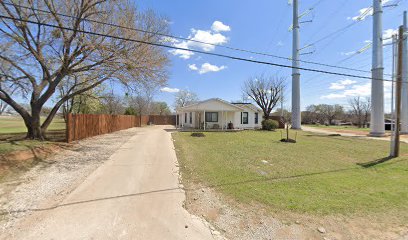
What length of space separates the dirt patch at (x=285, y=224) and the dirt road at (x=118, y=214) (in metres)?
0.40

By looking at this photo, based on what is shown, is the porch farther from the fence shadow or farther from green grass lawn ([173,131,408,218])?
the fence shadow

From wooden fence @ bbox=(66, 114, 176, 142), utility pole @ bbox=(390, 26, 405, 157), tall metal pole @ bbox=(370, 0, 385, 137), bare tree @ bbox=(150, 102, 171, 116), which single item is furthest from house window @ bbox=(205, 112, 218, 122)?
bare tree @ bbox=(150, 102, 171, 116)

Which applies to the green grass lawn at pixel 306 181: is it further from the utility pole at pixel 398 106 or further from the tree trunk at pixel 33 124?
the tree trunk at pixel 33 124

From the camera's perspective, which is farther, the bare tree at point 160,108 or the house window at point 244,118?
the bare tree at point 160,108

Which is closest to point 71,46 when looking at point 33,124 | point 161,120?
point 33,124

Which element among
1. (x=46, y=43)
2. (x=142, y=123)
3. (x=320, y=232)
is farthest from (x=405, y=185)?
(x=142, y=123)

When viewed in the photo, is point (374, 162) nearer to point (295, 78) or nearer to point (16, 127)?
point (295, 78)

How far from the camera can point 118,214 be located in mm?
4316

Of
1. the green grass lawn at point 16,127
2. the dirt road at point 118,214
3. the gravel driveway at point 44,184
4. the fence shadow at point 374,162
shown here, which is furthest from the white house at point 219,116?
the dirt road at point 118,214

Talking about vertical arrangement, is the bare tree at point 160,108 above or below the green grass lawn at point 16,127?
above

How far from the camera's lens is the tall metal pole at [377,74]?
2253cm

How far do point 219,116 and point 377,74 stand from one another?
670 inches

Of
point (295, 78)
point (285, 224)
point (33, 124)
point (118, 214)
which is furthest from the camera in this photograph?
point (295, 78)

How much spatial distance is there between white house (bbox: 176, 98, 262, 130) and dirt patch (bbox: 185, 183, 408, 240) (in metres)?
21.8
